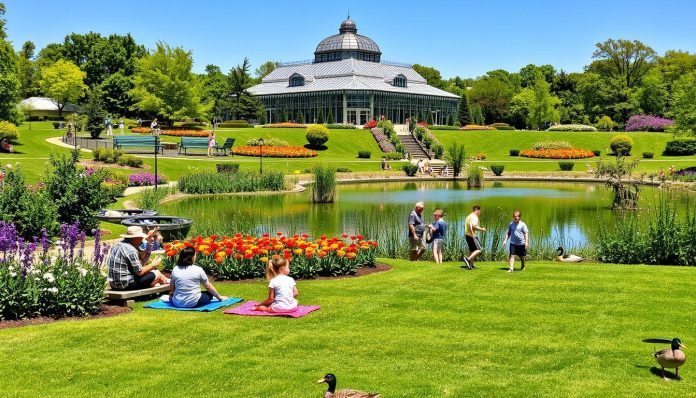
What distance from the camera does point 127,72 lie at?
76938 millimetres

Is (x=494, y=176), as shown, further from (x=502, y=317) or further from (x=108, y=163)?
(x=502, y=317)

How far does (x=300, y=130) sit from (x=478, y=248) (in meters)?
47.0

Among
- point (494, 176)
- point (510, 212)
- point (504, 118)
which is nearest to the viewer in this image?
point (510, 212)

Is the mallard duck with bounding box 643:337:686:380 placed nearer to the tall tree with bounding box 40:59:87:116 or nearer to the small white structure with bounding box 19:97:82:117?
the tall tree with bounding box 40:59:87:116

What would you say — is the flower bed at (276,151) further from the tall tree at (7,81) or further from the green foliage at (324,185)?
the green foliage at (324,185)

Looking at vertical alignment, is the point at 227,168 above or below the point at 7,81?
below

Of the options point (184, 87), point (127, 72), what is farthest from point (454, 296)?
point (127, 72)

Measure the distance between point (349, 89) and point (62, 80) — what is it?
92.9 ft

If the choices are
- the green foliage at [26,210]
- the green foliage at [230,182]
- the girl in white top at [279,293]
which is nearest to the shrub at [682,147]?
the green foliage at [230,182]

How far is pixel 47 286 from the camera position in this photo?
9375mm

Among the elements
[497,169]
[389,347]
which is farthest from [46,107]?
[389,347]

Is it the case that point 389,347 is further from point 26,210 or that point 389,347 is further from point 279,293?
point 26,210

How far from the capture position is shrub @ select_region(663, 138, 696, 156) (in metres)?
55.4

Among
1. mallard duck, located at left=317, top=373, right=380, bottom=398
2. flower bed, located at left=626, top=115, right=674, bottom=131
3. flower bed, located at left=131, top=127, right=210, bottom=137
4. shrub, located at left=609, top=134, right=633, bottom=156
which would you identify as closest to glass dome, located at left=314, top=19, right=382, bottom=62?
flower bed, located at left=626, top=115, right=674, bottom=131
